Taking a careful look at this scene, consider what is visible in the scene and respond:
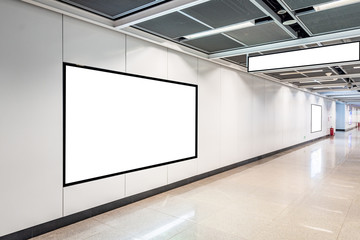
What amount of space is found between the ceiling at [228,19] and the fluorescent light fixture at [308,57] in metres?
0.21

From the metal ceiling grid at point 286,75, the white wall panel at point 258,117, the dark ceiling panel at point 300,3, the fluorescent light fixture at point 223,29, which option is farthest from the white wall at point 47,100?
the metal ceiling grid at point 286,75

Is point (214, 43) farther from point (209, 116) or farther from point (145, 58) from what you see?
point (209, 116)

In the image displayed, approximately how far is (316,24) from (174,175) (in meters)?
3.85

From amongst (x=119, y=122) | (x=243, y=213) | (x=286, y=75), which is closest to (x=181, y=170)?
(x=243, y=213)

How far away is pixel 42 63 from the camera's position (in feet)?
10.9

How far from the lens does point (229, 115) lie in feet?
23.8

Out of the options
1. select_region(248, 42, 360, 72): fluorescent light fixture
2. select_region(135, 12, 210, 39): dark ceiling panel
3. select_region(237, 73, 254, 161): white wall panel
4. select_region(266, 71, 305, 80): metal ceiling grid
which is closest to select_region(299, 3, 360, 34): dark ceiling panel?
select_region(248, 42, 360, 72): fluorescent light fixture

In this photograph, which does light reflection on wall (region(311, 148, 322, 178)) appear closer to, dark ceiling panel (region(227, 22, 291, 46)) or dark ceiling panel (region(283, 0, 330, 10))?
dark ceiling panel (region(227, 22, 291, 46))

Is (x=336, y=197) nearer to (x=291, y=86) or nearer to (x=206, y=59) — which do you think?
(x=206, y=59)

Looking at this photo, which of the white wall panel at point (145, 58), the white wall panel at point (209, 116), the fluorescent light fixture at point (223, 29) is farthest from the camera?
the white wall panel at point (209, 116)

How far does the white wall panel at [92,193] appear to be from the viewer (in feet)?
11.9

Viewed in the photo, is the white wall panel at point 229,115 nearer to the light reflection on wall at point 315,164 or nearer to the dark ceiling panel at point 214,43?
the dark ceiling panel at point 214,43

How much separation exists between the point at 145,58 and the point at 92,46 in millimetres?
1110

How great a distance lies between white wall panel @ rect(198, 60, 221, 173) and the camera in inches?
243
